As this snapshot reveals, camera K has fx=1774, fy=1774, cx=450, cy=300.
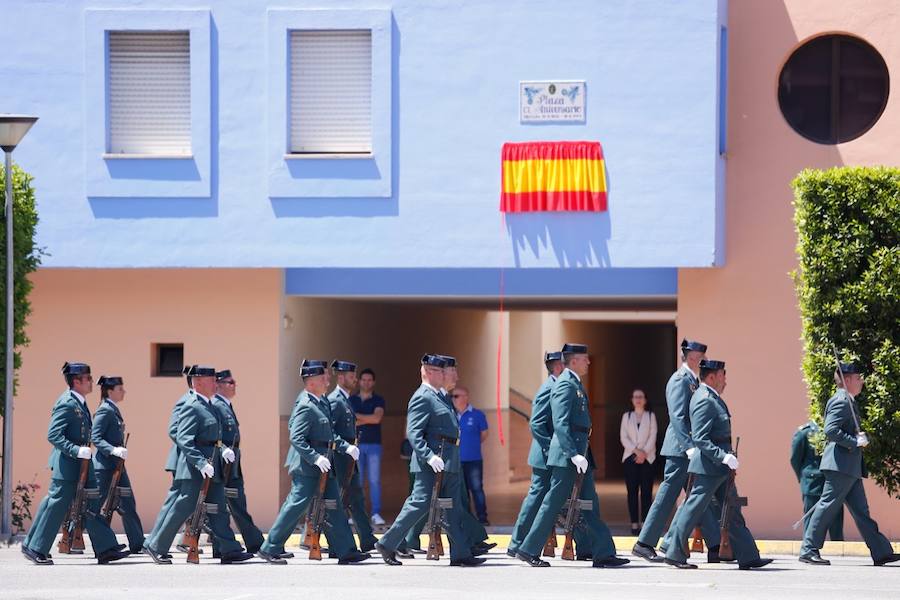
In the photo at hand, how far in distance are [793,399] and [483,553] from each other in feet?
16.0

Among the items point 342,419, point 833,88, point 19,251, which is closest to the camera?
point 342,419

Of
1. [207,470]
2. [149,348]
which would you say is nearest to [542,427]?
[207,470]

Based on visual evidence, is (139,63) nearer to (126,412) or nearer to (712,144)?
(126,412)

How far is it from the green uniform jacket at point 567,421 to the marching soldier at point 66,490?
3.93m

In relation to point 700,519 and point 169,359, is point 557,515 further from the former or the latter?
point 169,359

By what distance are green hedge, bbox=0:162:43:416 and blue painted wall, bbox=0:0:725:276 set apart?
1.30 meters

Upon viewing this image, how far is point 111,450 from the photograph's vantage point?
15789mm

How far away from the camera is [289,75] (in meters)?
19.5

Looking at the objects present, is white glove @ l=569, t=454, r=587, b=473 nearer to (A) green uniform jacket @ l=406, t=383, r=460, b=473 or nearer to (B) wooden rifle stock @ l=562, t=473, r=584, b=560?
(B) wooden rifle stock @ l=562, t=473, r=584, b=560

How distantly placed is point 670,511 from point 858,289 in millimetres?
3445

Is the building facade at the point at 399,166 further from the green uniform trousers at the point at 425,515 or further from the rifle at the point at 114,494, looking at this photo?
the green uniform trousers at the point at 425,515

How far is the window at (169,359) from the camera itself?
67.4ft

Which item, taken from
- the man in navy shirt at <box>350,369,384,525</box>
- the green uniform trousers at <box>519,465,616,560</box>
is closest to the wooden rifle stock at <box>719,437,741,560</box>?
the green uniform trousers at <box>519,465,616,560</box>

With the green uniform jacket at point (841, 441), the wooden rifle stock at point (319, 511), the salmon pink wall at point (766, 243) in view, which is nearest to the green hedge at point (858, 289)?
the green uniform jacket at point (841, 441)
